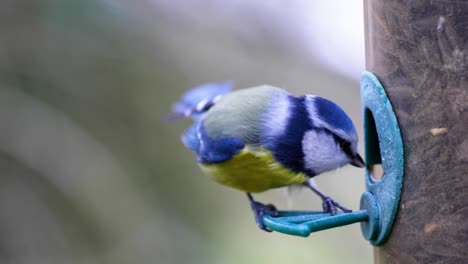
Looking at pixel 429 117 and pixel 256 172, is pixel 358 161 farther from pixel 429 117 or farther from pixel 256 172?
pixel 429 117

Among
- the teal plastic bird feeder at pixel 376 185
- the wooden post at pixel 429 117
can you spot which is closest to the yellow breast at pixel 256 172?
the teal plastic bird feeder at pixel 376 185

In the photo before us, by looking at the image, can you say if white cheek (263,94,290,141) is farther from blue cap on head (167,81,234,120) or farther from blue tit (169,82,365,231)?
blue cap on head (167,81,234,120)

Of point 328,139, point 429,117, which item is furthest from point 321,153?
point 429,117

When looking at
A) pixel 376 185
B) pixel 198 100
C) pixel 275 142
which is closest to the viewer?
pixel 376 185

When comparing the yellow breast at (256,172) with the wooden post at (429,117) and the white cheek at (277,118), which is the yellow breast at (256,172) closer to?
the white cheek at (277,118)

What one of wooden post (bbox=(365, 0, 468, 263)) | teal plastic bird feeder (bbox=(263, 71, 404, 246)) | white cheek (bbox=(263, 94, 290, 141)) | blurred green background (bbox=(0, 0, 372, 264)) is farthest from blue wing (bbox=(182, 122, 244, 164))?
blurred green background (bbox=(0, 0, 372, 264))

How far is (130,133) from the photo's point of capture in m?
4.82

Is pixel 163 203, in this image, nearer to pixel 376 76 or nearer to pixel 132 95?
pixel 132 95

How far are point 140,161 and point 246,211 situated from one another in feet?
2.73

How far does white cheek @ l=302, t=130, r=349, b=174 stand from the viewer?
2.46 meters

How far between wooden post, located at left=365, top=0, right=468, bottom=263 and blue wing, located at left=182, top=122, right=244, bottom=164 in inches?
30.2

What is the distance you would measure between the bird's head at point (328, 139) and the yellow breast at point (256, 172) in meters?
0.10

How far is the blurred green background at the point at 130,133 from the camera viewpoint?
416 cm

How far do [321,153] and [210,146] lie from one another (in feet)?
1.72
